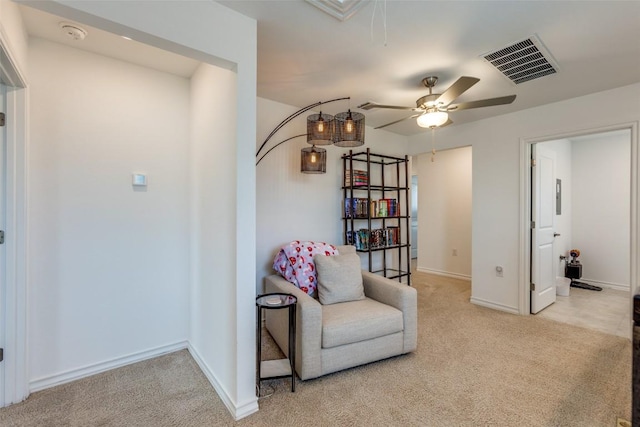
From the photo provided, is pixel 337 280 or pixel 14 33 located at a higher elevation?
pixel 14 33

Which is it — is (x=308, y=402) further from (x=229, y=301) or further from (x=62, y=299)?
(x=62, y=299)

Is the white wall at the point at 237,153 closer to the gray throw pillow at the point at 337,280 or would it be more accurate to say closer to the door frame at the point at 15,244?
the gray throw pillow at the point at 337,280

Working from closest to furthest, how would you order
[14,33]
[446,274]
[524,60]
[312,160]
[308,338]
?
[14,33] < [308,338] < [524,60] < [312,160] < [446,274]

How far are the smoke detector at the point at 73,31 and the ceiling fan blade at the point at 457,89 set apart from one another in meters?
2.47

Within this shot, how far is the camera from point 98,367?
2.12 meters

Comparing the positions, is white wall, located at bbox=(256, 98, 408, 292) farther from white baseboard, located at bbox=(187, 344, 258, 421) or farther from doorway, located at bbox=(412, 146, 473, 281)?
doorway, located at bbox=(412, 146, 473, 281)

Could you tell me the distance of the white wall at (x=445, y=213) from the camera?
5000 millimetres

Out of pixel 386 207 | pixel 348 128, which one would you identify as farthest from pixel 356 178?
pixel 348 128

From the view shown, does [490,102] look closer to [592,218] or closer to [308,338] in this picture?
[308,338]

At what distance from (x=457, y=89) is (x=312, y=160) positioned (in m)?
1.51

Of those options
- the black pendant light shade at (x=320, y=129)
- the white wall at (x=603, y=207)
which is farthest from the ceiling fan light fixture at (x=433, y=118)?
the white wall at (x=603, y=207)

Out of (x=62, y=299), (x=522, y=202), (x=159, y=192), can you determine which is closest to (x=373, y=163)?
(x=522, y=202)

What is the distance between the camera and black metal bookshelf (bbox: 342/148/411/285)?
138 inches

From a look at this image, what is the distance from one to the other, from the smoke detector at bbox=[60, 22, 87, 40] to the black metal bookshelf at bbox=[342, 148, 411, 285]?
2500 millimetres
